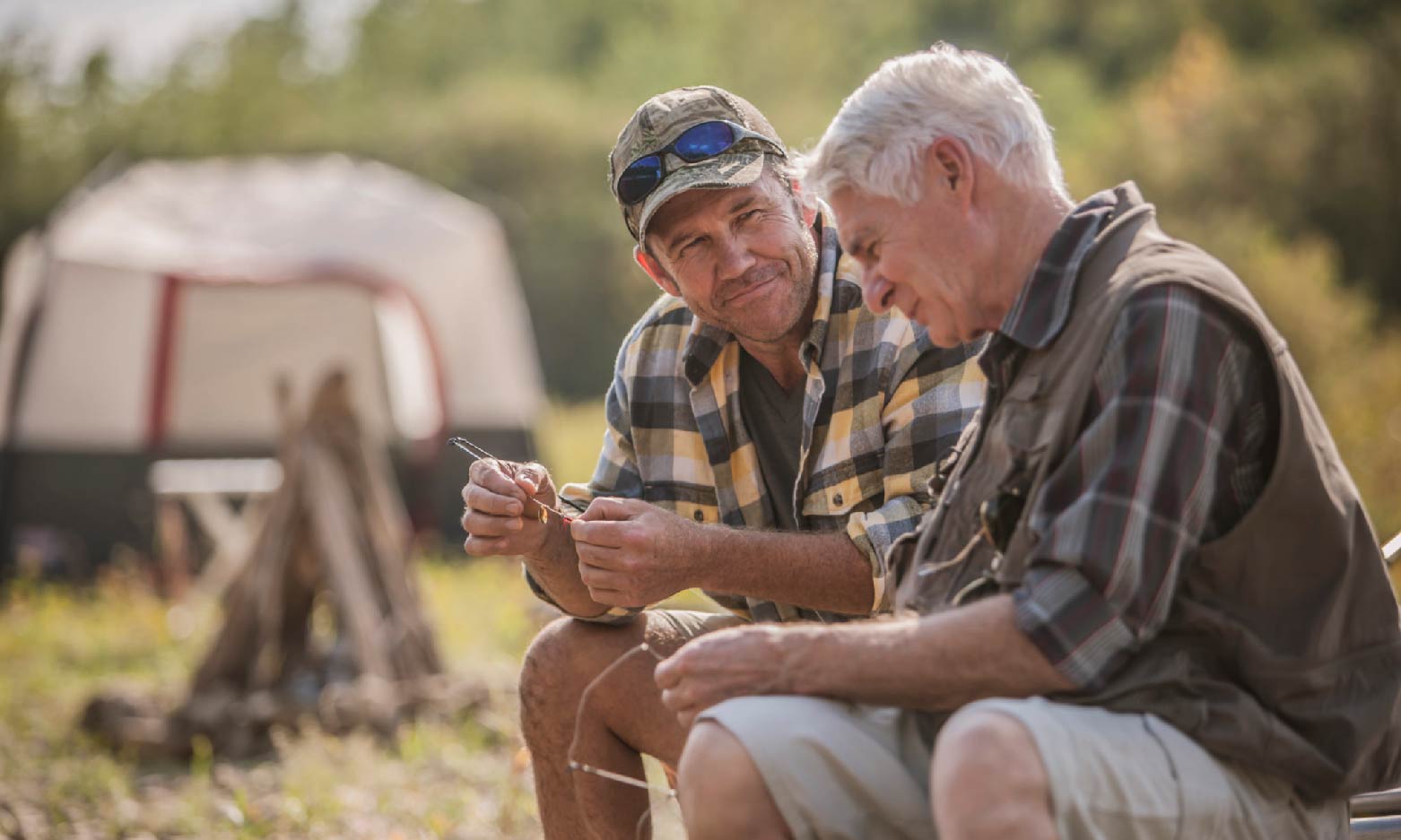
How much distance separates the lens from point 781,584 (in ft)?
9.06

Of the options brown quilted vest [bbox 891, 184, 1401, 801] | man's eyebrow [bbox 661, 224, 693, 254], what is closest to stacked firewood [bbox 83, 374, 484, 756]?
man's eyebrow [bbox 661, 224, 693, 254]

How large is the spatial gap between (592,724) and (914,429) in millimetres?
808

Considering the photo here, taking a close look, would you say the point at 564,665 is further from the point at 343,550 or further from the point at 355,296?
the point at 355,296

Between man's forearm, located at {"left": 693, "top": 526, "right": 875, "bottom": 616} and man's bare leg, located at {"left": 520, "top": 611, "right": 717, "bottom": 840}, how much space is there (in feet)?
0.75

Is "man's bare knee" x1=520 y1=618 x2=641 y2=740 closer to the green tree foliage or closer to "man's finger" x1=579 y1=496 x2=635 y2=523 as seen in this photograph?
"man's finger" x1=579 y1=496 x2=635 y2=523

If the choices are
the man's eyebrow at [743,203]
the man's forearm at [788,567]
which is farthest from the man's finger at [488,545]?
the man's eyebrow at [743,203]

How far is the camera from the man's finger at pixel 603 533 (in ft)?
8.70

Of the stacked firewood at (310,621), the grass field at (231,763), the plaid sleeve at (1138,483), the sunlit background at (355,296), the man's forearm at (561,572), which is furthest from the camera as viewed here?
the stacked firewood at (310,621)

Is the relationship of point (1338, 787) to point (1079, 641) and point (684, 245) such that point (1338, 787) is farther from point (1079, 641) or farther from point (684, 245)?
point (684, 245)

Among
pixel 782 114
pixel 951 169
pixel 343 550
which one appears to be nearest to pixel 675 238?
pixel 951 169

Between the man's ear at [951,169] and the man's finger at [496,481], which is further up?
the man's ear at [951,169]

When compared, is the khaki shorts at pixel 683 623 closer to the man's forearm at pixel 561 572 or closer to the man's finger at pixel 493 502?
the man's forearm at pixel 561 572

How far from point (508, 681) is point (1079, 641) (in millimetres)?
4493

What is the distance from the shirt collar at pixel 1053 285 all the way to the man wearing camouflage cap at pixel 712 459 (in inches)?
26.6
